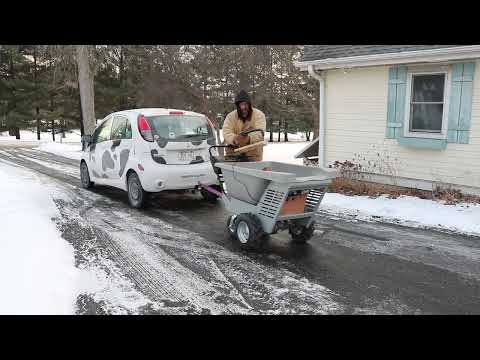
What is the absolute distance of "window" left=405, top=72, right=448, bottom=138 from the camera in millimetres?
8617

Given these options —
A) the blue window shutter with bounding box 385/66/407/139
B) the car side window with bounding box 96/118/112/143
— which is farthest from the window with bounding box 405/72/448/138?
the car side window with bounding box 96/118/112/143

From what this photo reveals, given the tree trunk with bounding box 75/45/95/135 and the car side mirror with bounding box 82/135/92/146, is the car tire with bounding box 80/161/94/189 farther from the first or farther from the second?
the tree trunk with bounding box 75/45/95/135

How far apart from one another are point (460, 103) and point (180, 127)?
5310 mm

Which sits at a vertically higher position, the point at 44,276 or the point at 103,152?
the point at 103,152

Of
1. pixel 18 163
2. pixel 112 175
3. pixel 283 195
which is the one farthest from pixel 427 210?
pixel 18 163

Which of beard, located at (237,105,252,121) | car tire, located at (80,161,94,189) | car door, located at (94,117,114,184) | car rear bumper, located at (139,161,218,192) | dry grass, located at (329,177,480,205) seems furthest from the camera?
car tire, located at (80,161,94,189)

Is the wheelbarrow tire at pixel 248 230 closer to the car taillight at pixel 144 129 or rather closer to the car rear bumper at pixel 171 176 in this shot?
the car rear bumper at pixel 171 176

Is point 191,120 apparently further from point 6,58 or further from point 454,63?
point 6,58

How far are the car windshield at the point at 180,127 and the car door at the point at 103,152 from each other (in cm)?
142

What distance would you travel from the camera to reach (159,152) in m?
7.20

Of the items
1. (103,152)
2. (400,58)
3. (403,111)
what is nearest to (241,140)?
(103,152)

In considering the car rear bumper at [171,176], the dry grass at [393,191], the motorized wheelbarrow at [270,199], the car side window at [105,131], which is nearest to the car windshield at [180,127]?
the car rear bumper at [171,176]

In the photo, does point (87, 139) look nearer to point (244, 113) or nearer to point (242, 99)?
point (244, 113)
